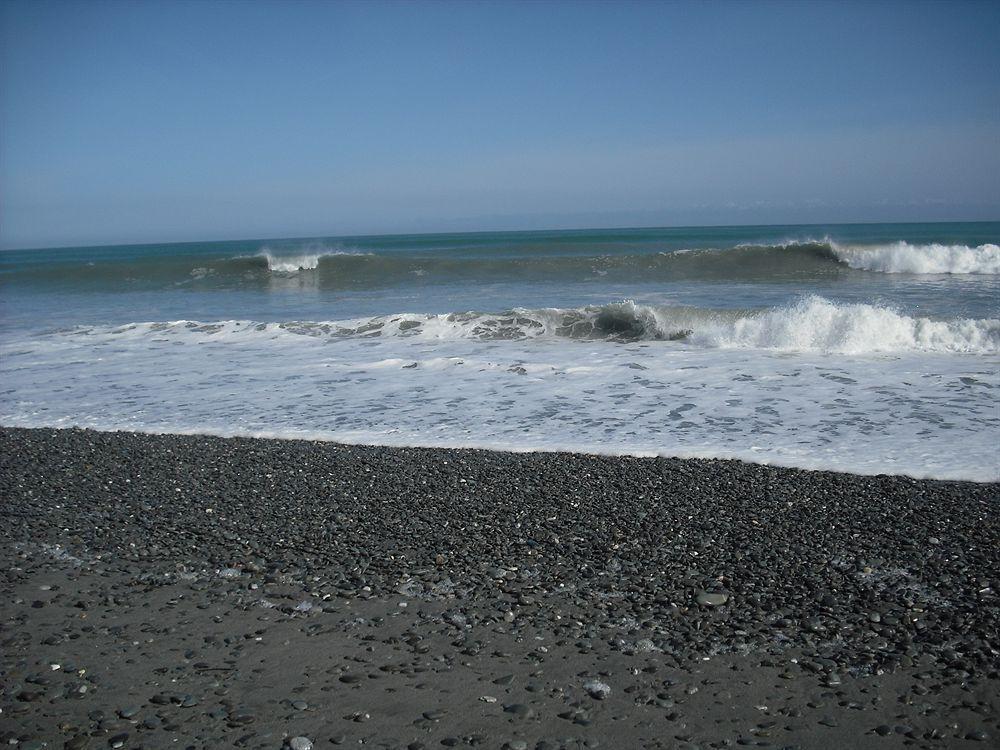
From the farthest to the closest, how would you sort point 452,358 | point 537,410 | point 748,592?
point 452,358 < point 537,410 < point 748,592

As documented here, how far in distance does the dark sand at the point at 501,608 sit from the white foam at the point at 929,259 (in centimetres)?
2086

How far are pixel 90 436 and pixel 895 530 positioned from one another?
659 cm

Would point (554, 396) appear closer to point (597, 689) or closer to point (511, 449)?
point (511, 449)

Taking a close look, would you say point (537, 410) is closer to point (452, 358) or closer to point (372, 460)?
point (372, 460)

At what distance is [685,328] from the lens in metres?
13.0

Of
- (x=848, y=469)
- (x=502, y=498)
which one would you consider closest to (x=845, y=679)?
(x=502, y=498)

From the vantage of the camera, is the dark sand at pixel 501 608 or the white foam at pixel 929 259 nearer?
the dark sand at pixel 501 608

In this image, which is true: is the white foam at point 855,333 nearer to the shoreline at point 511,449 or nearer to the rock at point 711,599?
the shoreline at point 511,449

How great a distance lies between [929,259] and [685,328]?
572 inches

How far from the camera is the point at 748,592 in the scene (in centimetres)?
374

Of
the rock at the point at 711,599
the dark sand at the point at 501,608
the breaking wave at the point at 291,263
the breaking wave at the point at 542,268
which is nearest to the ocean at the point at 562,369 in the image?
the dark sand at the point at 501,608

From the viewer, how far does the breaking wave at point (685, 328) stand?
11.3 m

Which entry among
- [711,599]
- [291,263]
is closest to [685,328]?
[711,599]

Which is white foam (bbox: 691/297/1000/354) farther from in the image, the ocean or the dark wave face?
the dark wave face
